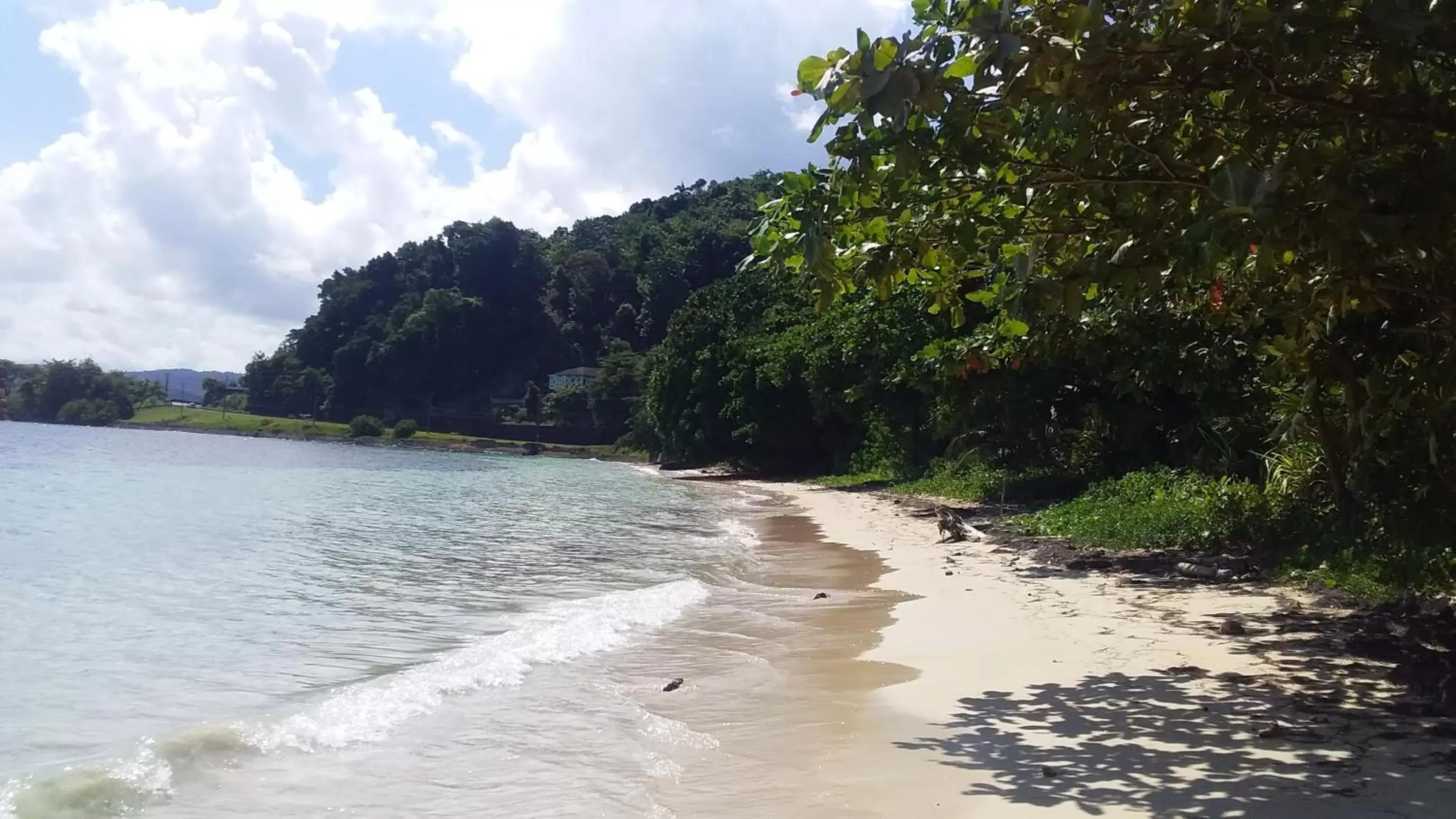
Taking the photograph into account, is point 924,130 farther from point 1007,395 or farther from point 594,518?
point 594,518

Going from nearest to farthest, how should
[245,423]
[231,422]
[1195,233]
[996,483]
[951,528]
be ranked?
[1195,233], [951,528], [996,483], [245,423], [231,422]

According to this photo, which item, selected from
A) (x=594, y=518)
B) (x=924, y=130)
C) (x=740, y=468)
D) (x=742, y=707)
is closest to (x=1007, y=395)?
(x=594, y=518)

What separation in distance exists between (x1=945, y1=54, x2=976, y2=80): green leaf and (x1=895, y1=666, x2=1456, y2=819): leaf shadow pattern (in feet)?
9.78

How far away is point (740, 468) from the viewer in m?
49.0

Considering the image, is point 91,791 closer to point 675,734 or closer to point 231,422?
point 675,734

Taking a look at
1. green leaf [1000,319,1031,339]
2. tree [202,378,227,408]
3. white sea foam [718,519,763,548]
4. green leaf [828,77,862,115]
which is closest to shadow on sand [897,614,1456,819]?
green leaf [1000,319,1031,339]

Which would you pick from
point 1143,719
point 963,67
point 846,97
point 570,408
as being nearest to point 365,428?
point 570,408

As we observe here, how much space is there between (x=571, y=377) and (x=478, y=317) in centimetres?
1367

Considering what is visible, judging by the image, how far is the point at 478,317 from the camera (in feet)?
352

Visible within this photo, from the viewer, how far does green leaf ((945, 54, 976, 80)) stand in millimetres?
4258

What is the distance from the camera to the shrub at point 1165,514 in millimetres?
11109

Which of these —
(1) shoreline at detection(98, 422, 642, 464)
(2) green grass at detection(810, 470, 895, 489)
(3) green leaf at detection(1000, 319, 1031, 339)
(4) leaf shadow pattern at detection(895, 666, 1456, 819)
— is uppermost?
(3) green leaf at detection(1000, 319, 1031, 339)

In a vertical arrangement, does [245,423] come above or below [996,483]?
above

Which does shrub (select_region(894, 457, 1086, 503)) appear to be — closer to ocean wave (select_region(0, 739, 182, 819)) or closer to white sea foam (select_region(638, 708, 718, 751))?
white sea foam (select_region(638, 708, 718, 751))
